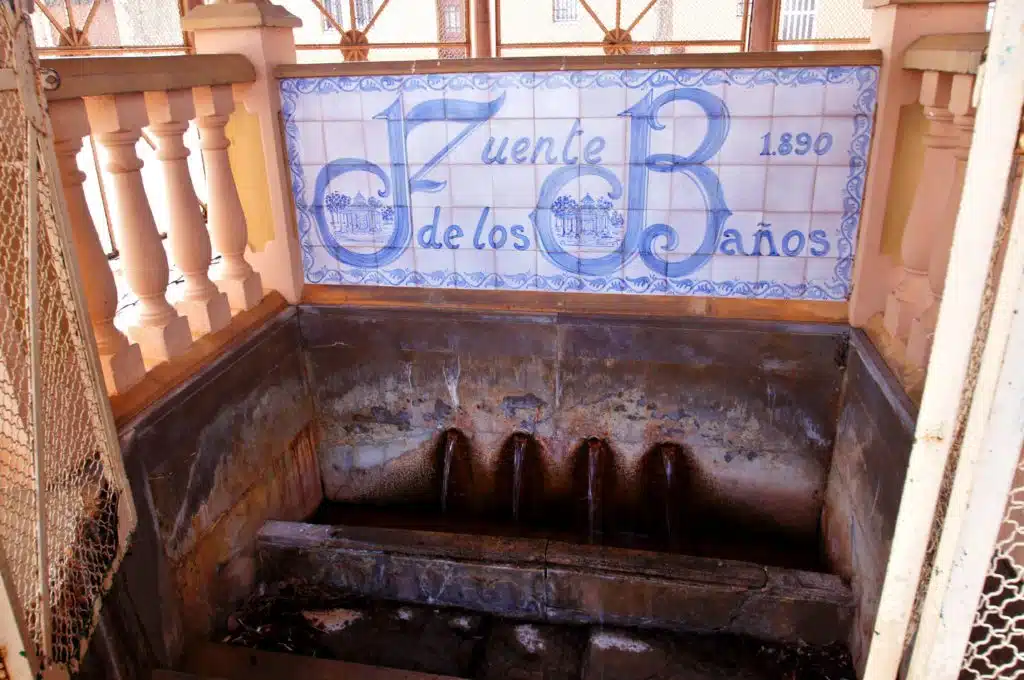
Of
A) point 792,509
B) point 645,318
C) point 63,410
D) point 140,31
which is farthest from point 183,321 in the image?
point 140,31

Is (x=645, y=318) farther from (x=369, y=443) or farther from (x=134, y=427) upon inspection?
(x=134, y=427)

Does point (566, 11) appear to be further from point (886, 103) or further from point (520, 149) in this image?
point (886, 103)

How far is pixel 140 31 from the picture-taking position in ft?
20.9

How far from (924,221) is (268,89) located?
250cm

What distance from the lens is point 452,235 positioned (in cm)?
313

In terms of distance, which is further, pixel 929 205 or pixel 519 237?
pixel 519 237

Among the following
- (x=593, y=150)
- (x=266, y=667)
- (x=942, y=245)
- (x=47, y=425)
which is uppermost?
(x=593, y=150)

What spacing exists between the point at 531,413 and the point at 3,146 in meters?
2.21

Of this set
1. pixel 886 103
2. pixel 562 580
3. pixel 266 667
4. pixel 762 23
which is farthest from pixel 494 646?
pixel 762 23

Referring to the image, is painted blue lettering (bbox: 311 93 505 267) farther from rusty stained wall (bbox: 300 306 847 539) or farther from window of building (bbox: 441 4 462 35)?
window of building (bbox: 441 4 462 35)

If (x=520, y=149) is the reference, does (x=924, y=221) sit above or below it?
below

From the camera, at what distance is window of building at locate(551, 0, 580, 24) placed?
495 inches

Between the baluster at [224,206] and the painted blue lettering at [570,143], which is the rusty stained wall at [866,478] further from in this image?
the baluster at [224,206]

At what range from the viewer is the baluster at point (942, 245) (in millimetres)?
2182
